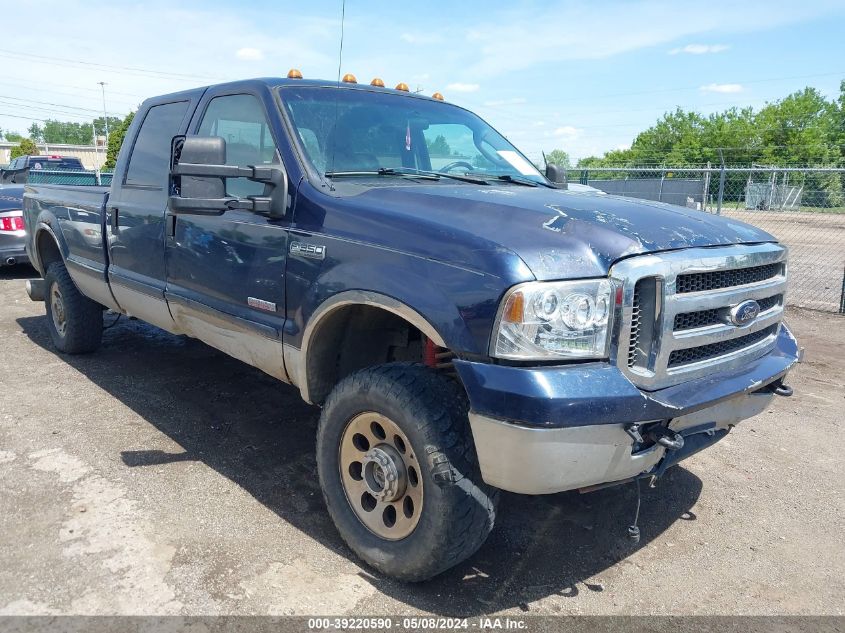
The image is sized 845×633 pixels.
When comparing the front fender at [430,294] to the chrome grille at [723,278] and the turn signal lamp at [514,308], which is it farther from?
the chrome grille at [723,278]

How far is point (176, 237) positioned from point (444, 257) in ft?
6.83

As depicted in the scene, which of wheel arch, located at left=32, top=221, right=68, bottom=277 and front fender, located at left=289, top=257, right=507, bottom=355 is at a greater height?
front fender, located at left=289, top=257, right=507, bottom=355

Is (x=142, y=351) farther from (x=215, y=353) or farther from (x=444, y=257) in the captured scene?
(x=444, y=257)

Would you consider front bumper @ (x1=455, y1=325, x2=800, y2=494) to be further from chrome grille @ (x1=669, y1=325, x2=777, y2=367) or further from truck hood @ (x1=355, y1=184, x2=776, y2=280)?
truck hood @ (x1=355, y1=184, x2=776, y2=280)

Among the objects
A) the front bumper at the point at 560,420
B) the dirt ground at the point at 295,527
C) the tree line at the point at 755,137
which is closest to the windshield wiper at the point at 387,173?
the front bumper at the point at 560,420

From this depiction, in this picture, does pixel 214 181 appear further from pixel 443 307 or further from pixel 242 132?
pixel 443 307

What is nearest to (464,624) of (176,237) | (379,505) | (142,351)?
(379,505)

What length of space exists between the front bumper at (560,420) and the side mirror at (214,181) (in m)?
1.29

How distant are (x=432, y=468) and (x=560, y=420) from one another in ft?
1.75

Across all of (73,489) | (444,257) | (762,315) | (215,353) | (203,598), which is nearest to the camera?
(444,257)

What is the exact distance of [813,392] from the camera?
17.5ft

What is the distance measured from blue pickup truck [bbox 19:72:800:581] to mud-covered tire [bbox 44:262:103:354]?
2.07 meters

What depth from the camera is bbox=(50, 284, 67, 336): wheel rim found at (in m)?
5.75

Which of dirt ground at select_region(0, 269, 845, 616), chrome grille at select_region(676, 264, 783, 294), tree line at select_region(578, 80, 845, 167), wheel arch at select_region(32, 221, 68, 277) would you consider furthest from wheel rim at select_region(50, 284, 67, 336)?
tree line at select_region(578, 80, 845, 167)
